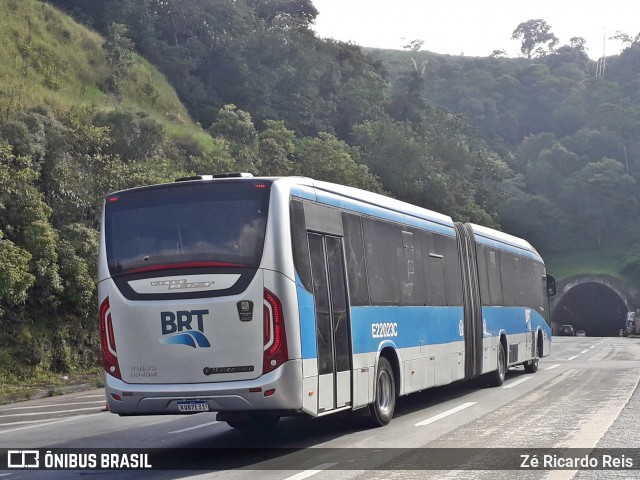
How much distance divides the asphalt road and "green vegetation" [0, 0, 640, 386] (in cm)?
891

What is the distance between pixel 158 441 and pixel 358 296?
340 centimetres

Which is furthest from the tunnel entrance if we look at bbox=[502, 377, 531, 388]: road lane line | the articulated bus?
the articulated bus

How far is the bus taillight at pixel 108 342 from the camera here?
11.2 metres

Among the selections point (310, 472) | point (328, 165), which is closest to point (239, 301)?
point (310, 472)

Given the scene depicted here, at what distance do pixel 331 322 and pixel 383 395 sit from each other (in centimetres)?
235

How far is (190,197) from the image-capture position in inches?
449

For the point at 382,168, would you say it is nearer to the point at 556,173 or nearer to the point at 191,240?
the point at 556,173

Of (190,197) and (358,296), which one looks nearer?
(190,197)

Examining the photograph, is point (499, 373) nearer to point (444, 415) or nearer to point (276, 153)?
point (444, 415)

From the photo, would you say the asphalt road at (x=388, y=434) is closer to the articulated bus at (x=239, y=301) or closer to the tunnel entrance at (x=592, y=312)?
the articulated bus at (x=239, y=301)

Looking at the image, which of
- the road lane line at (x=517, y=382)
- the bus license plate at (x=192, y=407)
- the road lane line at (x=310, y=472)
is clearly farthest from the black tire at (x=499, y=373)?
the bus license plate at (x=192, y=407)

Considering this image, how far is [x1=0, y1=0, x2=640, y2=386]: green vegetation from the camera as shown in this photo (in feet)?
94.0

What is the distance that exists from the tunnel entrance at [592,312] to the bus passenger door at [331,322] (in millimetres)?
95989

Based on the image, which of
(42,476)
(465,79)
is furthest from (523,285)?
(465,79)
